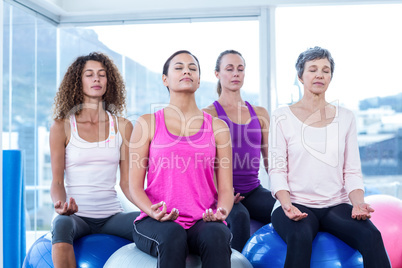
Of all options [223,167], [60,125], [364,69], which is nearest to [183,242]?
[223,167]

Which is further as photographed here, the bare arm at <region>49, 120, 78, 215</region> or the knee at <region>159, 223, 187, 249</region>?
the bare arm at <region>49, 120, 78, 215</region>

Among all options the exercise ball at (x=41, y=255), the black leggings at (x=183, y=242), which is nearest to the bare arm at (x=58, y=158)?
the exercise ball at (x=41, y=255)

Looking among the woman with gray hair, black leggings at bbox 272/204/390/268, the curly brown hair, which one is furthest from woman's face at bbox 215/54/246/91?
black leggings at bbox 272/204/390/268

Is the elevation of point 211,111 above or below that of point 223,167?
above

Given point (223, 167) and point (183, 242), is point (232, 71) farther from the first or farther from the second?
point (183, 242)

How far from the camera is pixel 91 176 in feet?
7.55

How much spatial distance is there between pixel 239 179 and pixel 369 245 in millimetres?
1011

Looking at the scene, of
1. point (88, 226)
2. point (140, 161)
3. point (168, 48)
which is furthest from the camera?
point (168, 48)

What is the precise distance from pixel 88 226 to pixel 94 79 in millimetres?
838

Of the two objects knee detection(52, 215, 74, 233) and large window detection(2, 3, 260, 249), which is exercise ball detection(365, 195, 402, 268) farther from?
knee detection(52, 215, 74, 233)

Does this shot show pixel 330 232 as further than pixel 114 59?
No

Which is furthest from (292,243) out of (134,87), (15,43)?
(15,43)

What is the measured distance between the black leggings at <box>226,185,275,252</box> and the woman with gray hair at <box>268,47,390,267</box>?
0.34 metres

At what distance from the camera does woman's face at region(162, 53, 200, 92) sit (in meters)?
2.06
